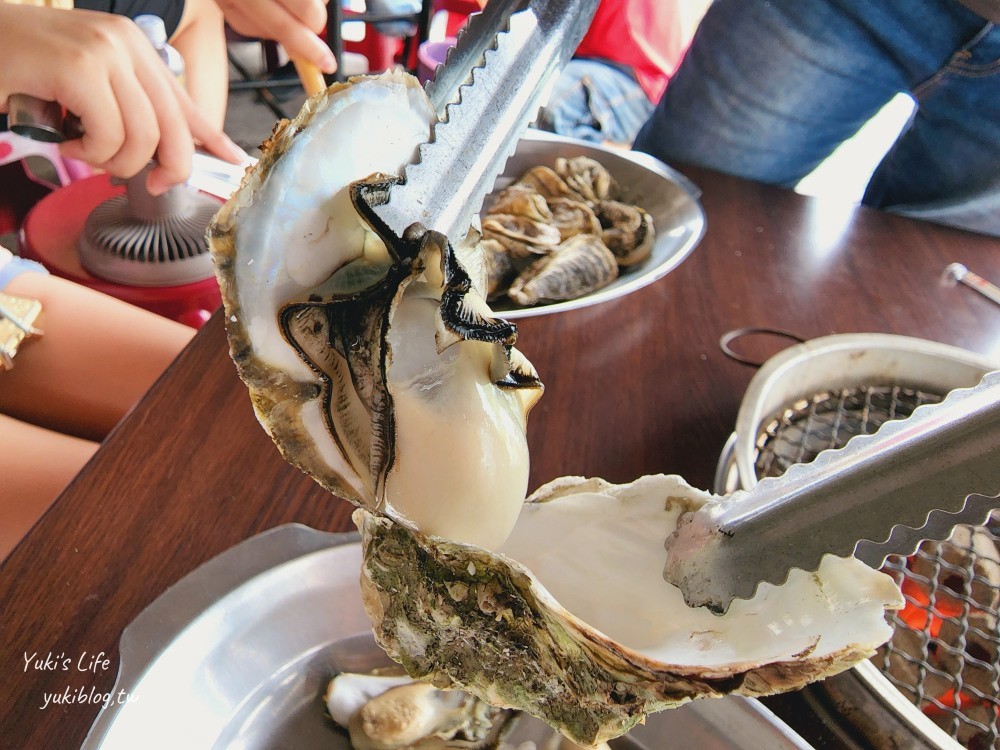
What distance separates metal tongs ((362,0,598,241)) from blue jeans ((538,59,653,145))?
1116 millimetres

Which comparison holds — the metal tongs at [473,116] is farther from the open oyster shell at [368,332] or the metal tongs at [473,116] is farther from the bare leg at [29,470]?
the bare leg at [29,470]

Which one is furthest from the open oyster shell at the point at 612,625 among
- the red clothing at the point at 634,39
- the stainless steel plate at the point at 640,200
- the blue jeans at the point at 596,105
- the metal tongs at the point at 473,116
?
the red clothing at the point at 634,39

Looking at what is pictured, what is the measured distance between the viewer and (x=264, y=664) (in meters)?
0.32

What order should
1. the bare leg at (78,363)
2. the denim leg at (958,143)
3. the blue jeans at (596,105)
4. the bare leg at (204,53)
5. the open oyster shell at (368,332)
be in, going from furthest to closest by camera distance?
the blue jeans at (596,105) < the bare leg at (204,53) < the denim leg at (958,143) < the bare leg at (78,363) < the open oyster shell at (368,332)

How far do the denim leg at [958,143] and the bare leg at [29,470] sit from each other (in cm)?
97

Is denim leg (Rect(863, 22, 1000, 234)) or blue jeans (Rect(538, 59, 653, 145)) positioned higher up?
denim leg (Rect(863, 22, 1000, 234))

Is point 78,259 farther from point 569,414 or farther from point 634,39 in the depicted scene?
point 634,39

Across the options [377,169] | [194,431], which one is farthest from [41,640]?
[377,169]

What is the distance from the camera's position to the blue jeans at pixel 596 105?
4.57 feet

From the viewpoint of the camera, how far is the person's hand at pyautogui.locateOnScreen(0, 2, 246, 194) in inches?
20.7

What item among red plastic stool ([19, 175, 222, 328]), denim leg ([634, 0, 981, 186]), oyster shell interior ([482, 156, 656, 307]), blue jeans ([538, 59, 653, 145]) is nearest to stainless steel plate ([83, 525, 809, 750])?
oyster shell interior ([482, 156, 656, 307])

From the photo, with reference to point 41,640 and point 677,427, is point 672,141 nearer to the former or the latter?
point 677,427

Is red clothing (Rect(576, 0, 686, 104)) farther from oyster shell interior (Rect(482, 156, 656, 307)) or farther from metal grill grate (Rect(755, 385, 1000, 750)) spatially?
metal grill grate (Rect(755, 385, 1000, 750))

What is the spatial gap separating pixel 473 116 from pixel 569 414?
30cm
